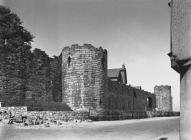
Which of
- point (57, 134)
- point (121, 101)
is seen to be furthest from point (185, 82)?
point (121, 101)

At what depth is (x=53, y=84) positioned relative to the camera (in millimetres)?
28172

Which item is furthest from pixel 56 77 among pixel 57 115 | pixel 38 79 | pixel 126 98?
pixel 126 98

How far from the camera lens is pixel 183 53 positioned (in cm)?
673

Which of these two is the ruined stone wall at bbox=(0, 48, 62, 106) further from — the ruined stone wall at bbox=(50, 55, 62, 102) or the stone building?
the stone building

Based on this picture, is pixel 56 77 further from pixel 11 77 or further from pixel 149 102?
pixel 149 102

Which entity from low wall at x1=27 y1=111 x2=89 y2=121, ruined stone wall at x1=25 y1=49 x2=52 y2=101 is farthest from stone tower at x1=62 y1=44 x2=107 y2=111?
low wall at x1=27 y1=111 x2=89 y2=121

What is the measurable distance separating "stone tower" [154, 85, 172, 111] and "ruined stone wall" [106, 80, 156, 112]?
985mm

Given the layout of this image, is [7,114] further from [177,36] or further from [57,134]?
[177,36]

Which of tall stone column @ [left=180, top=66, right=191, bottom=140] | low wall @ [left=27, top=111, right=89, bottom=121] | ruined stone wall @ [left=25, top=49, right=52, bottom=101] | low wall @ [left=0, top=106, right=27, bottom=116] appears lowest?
low wall @ [left=27, top=111, right=89, bottom=121]

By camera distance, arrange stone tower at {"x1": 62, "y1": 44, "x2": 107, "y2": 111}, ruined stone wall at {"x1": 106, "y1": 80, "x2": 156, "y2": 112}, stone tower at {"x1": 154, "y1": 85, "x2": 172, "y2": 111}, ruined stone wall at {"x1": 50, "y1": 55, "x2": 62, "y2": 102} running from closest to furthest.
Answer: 1. stone tower at {"x1": 62, "y1": 44, "x2": 107, "y2": 111}
2. ruined stone wall at {"x1": 50, "y1": 55, "x2": 62, "y2": 102}
3. ruined stone wall at {"x1": 106, "y1": 80, "x2": 156, "y2": 112}
4. stone tower at {"x1": 154, "y1": 85, "x2": 172, "y2": 111}

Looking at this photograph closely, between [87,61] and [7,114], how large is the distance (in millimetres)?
6895

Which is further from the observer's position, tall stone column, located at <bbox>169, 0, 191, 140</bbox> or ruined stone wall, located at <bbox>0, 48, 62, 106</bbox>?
ruined stone wall, located at <bbox>0, 48, 62, 106</bbox>

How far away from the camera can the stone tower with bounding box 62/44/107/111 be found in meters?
25.1

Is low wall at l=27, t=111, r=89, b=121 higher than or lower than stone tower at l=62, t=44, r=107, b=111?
lower
